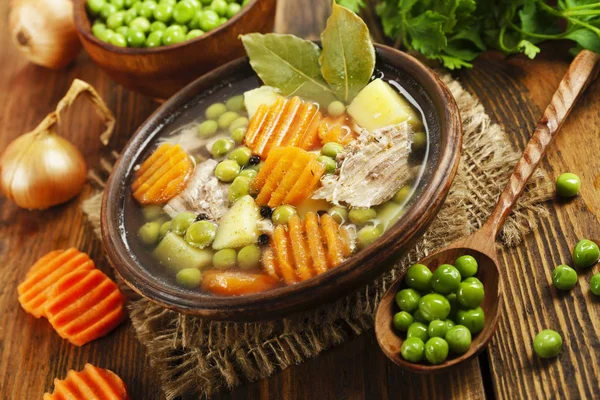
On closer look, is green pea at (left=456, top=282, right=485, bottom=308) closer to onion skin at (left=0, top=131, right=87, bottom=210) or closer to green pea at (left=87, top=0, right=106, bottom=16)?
onion skin at (left=0, top=131, right=87, bottom=210)

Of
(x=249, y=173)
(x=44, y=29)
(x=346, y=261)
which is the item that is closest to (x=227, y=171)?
(x=249, y=173)

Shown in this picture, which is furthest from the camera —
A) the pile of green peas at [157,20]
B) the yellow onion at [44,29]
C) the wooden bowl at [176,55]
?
the yellow onion at [44,29]

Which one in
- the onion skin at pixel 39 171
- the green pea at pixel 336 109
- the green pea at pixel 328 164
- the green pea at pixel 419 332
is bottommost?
the onion skin at pixel 39 171

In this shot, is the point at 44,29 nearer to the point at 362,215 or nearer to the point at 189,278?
the point at 189,278

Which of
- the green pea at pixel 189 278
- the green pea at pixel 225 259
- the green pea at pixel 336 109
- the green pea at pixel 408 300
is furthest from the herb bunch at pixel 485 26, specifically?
the green pea at pixel 189 278

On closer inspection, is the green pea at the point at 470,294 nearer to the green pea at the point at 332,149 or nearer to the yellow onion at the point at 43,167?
the green pea at the point at 332,149

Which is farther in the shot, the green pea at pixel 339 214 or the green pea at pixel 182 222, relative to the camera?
the green pea at pixel 182 222

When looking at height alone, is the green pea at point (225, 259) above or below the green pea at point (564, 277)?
below

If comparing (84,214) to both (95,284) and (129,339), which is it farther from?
(129,339)
